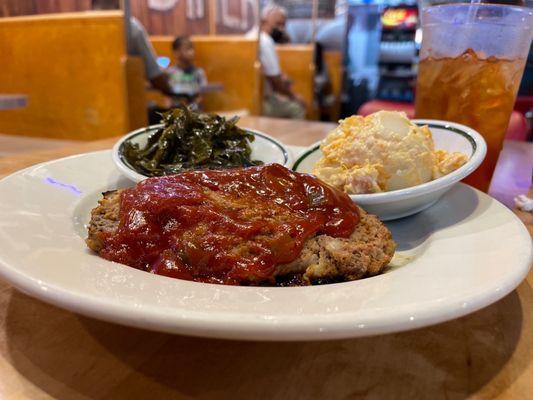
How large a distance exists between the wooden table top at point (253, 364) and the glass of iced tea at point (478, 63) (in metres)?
1.06

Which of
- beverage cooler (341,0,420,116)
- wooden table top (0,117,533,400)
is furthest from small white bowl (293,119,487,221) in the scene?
beverage cooler (341,0,420,116)

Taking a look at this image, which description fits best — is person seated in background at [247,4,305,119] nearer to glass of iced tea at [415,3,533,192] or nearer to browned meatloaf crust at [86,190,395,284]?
glass of iced tea at [415,3,533,192]

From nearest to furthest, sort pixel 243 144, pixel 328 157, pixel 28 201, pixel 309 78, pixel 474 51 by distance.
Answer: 1. pixel 28 201
2. pixel 328 157
3. pixel 474 51
4. pixel 243 144
5. pixel 309 78

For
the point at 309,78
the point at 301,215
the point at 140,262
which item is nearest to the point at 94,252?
the point at 140,262

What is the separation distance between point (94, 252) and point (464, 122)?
1.53 meters

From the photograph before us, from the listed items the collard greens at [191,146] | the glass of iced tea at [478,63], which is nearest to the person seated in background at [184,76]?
the collard greens at [191,146]

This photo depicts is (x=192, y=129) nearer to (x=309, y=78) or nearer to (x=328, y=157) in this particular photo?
(x=328, y=157)

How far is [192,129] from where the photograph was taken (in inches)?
83.4

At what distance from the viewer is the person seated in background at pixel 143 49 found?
520cm

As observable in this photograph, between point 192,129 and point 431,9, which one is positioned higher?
point 431,9

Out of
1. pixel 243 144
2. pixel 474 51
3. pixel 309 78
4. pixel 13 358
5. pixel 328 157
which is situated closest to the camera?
pixel 13 358

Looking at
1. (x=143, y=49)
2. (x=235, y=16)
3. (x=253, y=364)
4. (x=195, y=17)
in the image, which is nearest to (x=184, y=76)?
(x=143, y=49)

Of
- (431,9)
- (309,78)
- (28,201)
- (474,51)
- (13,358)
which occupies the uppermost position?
(431,9)

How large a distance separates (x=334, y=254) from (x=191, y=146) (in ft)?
4.00
